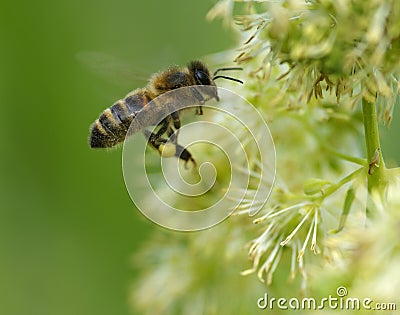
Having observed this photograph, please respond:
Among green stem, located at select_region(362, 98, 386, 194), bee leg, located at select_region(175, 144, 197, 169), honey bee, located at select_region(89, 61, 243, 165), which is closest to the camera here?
green stem, located at select_region(362, 98, 386, 194)

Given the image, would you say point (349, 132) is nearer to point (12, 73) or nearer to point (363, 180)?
point (363, 180)

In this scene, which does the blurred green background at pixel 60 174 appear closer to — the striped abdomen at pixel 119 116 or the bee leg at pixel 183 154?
the bee leg at pixel 183 154

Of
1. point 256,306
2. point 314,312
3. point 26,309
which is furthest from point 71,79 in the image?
point 314,312

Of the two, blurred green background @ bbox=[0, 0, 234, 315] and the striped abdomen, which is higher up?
the striped abdomen

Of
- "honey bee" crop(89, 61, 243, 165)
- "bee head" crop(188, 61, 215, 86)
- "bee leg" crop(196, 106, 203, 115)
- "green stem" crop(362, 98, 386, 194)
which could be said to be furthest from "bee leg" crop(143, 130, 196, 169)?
"green stem" crop(362, 98, 386, 194)

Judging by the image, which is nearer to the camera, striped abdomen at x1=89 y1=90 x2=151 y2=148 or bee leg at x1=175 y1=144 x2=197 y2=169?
striped abdomen at x1=89 y1=90 x2=151 y2=148

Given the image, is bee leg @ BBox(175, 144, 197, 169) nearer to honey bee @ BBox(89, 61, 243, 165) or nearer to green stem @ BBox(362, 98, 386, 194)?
honey bee @ BBox(89, 61, 243, 165)

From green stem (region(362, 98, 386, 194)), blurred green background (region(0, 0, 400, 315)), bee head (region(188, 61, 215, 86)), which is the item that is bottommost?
blurred green background (region(0, 0, 400, 315))
